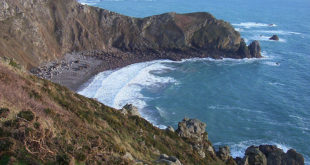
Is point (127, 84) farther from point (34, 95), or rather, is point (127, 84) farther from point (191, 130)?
point (34, 95)

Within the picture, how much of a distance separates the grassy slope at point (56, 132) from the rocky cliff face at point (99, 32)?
144 ft

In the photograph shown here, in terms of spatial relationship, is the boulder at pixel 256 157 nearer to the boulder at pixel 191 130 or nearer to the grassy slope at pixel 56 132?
the boulder at pixel 191 130

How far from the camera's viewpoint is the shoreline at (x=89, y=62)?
5719cm

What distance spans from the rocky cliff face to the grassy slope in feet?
144

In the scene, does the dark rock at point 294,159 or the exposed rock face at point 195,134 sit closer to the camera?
the exposed rock face at point 195,134

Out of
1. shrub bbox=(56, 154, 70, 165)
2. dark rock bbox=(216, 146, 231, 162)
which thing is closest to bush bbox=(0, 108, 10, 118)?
shrub bbox=(56, 154, 70, 165)

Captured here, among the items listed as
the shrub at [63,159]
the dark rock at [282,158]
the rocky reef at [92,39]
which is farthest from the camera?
the rocky reef at [92,39]

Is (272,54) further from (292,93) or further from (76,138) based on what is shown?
(76,138)

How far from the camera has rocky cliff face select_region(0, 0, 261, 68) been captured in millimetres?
60531

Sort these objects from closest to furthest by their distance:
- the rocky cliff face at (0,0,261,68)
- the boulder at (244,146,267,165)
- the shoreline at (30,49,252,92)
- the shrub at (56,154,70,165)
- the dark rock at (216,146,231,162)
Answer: the shrub at (56,154,70,165) < the dark rock at (216,146,231,162) < the boulder at (244,146,267,165) < the shoreline at (30,49,252,92) < the rocky cliff face at (0,0,261,68)

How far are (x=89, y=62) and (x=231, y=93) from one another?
35.6 metres

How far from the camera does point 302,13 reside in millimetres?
141875

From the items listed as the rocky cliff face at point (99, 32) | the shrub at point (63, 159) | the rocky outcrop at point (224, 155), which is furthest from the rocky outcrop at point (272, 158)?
the rocky cliff face at point (99, 32)

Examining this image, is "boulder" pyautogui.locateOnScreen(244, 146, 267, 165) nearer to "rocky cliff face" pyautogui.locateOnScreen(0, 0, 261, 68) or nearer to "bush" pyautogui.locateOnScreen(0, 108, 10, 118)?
"bush" pyautogui.locateOnScreen(0, 108, 10, 118)
